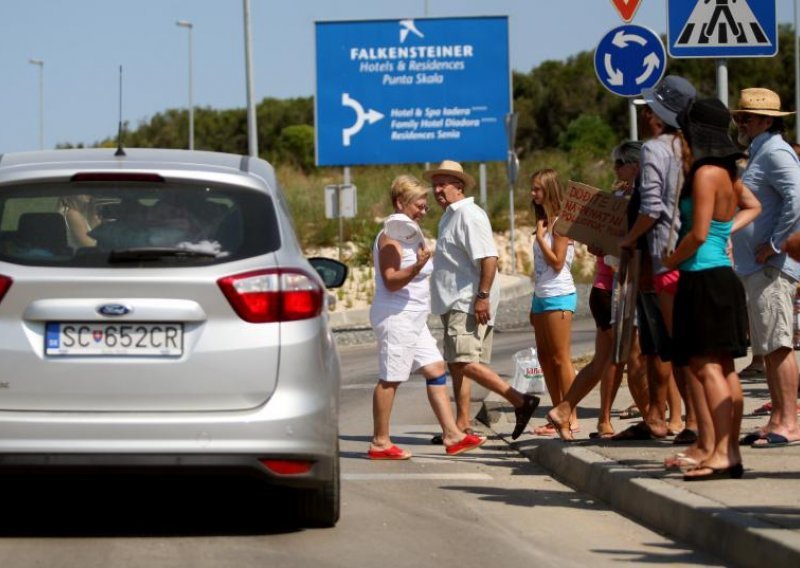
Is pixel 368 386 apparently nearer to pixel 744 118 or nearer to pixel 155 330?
pixel 744 118

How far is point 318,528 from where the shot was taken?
7.91 meters

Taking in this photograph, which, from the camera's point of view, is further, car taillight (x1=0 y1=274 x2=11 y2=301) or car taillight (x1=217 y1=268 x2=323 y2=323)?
car taillight (x1=217 y1=268 x2=323 y2=323)

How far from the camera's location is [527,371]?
1280 cm

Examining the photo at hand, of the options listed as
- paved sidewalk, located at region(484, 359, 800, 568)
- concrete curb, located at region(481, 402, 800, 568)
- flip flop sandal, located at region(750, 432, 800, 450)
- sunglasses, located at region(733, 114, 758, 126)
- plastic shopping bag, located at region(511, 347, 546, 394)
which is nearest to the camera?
concrete curb, located at region(481, 402, 800, 568)

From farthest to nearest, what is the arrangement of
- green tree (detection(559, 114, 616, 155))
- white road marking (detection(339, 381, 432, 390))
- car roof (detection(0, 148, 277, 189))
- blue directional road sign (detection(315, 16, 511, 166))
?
green tree (detection(559, 114, 616, 155)), blue directional road sign (detection(315, 16, 511, 166)), white road marking (detection(339, 381, 432, 390)), car roof (detection(0, 148, 277, 189))

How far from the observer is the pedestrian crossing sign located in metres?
11.4

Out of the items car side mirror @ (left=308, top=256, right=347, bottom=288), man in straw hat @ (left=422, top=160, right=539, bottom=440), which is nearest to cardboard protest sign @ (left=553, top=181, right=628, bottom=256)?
man in straw hat @ (left=422, top=160, right=539, bottom=440)

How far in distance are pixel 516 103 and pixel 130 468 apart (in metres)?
84.9

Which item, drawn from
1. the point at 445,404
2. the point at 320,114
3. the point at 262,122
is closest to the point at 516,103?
the point at 262,122

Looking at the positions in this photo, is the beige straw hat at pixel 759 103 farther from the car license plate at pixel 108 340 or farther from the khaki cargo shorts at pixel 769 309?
the car license plate at pixel 108 340

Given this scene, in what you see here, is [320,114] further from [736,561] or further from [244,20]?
[736,561]

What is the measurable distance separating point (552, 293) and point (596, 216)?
147cm

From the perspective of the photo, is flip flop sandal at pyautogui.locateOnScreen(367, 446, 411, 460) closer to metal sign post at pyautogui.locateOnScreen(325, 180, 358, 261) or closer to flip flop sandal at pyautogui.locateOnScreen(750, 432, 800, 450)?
flip flop sandal at pyautogui.locateOnScreen(750, 432, 800, 450)

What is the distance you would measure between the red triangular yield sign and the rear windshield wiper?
25.2ft
